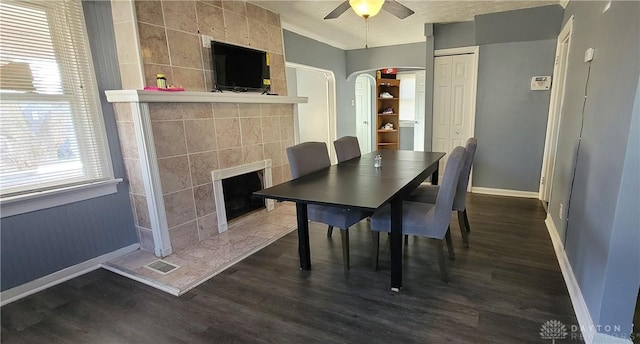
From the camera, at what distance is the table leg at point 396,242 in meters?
2.03

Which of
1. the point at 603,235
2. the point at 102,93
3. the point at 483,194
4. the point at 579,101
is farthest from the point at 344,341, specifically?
the point at 483,194

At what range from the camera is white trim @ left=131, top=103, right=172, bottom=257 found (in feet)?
8.06

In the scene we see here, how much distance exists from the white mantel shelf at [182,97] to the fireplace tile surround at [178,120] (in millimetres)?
50

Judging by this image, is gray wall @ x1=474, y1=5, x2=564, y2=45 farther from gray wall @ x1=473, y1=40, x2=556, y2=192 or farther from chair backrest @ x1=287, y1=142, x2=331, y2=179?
chair backrest @ x1=287, y1=142, x2=331, y2=179

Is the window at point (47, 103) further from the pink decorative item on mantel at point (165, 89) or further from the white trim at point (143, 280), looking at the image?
the white trim at point (143, 280)

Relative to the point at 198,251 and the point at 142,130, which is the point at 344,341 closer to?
the point at 198,251

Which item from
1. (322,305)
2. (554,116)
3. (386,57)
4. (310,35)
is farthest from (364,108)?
(322,305)

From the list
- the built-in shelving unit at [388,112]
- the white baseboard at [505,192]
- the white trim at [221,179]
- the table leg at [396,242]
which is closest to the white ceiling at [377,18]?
the built-in shelving unit at [388,112]

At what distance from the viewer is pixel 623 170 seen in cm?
138

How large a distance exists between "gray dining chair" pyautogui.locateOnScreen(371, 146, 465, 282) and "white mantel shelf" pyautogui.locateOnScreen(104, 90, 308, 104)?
1.84 meters

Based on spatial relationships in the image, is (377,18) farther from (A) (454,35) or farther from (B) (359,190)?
(B) (359,190)

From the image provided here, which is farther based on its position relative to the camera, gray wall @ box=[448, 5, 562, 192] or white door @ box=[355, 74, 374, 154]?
white door @ box=[355, 74, 374, 154]

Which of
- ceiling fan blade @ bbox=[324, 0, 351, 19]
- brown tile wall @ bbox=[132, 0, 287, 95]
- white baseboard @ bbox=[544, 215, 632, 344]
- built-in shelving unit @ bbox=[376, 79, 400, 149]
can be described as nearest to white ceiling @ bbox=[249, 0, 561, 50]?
brown tile wall @ bbox=[132, 0, 287, 95]

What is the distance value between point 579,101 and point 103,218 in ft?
12.8
